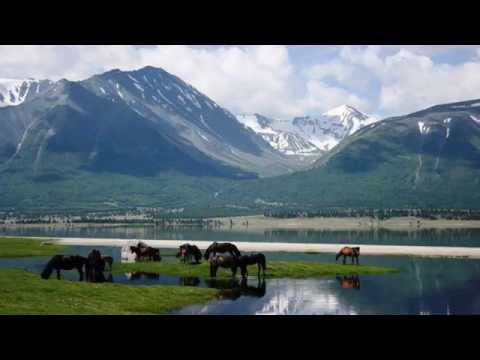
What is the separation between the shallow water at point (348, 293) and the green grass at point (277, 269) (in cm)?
233

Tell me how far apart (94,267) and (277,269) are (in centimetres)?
1666

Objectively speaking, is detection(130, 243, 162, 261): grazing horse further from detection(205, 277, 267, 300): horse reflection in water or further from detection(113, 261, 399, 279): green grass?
detection(205, 277, 267, 300): horse reflection in water

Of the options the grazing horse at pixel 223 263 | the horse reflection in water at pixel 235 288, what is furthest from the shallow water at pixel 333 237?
the horse reflection in water at pixel 235 288

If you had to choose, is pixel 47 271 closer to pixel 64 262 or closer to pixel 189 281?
pixel 64 262

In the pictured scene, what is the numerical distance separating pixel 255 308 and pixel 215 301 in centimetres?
356

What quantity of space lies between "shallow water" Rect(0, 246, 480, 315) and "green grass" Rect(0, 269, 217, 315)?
1.82m

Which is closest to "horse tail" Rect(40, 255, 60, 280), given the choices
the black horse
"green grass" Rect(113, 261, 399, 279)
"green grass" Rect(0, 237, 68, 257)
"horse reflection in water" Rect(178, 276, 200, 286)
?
"horse reflection in water" Rect(178, 276, 200, 286)

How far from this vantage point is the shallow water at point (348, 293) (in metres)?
39.3

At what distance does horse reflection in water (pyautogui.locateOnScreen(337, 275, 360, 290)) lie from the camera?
5144 centimetres

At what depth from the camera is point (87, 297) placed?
37.8 m

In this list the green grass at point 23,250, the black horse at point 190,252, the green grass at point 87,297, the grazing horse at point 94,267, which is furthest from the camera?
the green grass at point 23,250

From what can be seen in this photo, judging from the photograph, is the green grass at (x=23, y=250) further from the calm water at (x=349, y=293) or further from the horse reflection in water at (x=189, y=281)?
the horse reflection in water at (x=189, y=281)
